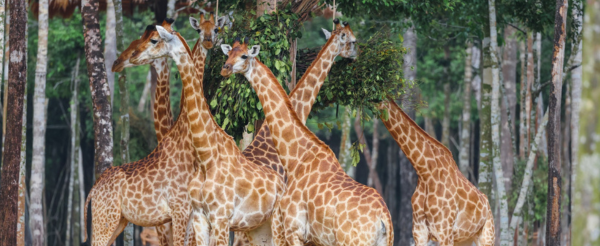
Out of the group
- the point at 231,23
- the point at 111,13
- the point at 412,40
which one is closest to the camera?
the point at 231,23

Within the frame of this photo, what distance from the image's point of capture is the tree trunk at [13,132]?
9430 mm

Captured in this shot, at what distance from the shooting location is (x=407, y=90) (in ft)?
31.9

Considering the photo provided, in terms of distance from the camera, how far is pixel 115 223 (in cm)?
837

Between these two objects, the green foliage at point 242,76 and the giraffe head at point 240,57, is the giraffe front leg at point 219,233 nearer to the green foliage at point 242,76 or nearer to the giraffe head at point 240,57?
the giraffe head at point 240,57

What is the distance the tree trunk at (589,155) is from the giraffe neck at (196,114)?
439 centimetres

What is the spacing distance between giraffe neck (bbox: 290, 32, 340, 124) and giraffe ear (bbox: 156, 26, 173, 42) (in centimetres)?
153

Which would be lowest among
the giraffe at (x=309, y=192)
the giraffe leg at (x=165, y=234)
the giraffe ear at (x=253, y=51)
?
the giraffe leg at (x=165, y=234)

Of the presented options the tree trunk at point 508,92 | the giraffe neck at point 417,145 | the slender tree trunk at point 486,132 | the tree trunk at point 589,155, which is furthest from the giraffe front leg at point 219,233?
the tree trunk at point 508,92

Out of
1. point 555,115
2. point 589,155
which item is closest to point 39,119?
point 555,115

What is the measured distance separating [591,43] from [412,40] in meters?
12.7

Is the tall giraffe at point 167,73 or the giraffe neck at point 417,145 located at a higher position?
the tall giraffe at point 167,73

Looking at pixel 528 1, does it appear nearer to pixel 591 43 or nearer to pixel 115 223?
pixel 115 223

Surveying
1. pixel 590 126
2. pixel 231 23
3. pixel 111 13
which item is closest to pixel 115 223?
pixel 231 23

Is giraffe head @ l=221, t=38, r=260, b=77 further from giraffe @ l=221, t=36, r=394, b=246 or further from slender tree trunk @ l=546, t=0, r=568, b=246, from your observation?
slender tree trunk @ l=546, t=0, r=568, b=246
